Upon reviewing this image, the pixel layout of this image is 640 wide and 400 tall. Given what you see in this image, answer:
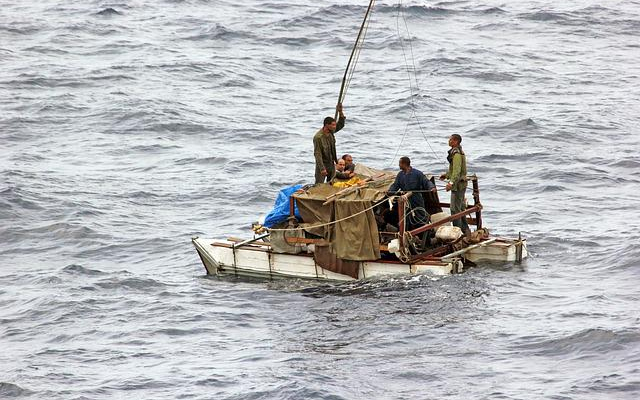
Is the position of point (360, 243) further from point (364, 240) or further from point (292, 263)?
point (292, 263)

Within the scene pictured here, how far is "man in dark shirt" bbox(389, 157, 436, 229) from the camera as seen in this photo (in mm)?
20547

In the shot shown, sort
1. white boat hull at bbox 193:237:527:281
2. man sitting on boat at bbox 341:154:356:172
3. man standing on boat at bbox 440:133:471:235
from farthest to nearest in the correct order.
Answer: man sitting on boat at bbox 341:154:356:172 < man standing on boat at bbox 440:133:471:235 < white boat hull at bbox 193:237:527:281

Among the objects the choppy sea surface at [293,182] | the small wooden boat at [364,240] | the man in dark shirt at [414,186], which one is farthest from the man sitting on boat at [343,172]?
the choppy sea surface at [293,182]

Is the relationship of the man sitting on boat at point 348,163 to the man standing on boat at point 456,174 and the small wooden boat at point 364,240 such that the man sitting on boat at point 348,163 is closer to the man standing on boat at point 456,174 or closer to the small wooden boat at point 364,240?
the small wooden boat at point 364,240

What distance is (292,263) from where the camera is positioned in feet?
69.5

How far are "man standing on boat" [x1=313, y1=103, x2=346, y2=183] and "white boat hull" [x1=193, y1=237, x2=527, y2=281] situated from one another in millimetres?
1650

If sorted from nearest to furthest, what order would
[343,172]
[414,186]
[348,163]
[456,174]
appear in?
[414,186], [456,174], [343,172], [348,163]

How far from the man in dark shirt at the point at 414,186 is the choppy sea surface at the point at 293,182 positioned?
122 cm

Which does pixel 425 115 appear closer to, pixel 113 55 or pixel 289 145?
pixel 289 145

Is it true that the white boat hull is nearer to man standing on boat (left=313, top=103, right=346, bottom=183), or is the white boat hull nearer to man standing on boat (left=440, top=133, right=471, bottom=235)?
man standing on boat (left=440, top=133, right=471, bottom=235)

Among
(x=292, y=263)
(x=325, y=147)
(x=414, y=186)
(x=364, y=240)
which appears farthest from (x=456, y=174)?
(x=292, y=263)

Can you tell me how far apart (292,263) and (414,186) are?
2542mm

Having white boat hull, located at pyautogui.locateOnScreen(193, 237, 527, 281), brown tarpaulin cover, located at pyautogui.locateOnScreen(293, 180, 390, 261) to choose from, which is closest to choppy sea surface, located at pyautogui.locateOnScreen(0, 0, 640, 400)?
white boat hull, located at pyautogui.locateOnScreen(193, 237, 527, 281)

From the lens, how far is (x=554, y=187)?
28.9 m
